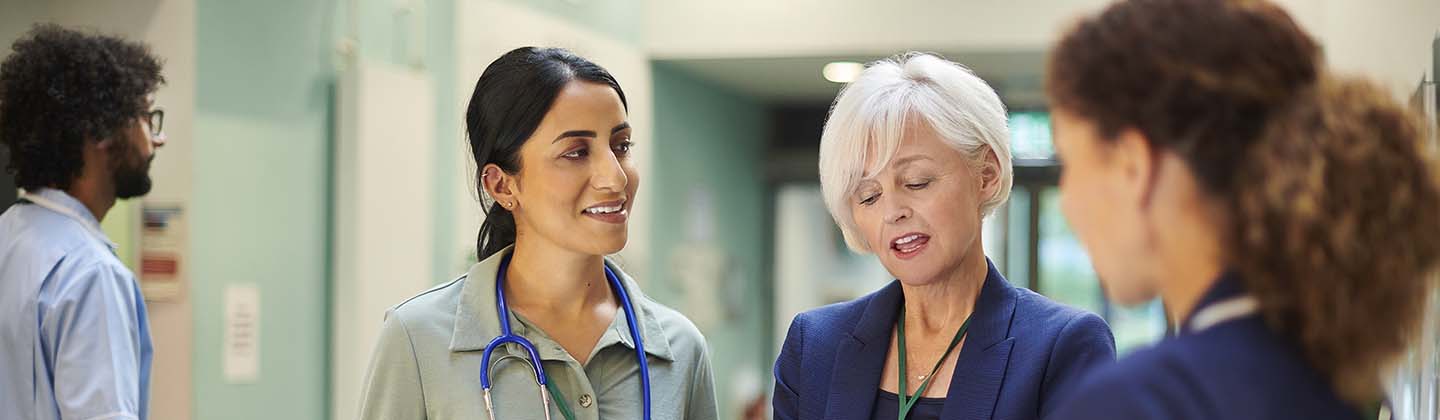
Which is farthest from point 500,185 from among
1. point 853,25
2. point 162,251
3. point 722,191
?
point 722,191

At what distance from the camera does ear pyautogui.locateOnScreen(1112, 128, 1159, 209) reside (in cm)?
105

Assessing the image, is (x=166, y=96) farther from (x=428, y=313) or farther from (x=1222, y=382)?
(x=1222, y=382)

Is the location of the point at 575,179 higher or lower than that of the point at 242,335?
higher

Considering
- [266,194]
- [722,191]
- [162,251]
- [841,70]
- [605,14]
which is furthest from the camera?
[722,191]

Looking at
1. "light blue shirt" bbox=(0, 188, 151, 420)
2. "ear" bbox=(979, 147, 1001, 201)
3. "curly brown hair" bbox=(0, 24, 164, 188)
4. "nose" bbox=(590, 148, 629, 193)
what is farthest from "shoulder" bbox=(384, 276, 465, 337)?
"curly brown hair" bbox=(0, 24, 164, 188)

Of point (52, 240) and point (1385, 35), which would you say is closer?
point (52, 240)

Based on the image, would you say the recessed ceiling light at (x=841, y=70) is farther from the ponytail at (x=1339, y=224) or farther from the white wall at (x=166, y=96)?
the ponytail at (x=1339, y=224)

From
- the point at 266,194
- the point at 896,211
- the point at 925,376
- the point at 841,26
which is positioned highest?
the point at 841,26

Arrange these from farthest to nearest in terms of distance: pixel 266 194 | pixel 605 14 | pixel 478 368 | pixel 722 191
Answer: pixel 722 191 → pixel 605 14 → pixel 266 194 → pixel 478 368

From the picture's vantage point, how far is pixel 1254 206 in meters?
0.99

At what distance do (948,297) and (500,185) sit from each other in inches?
27.1

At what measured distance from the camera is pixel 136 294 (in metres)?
3.10

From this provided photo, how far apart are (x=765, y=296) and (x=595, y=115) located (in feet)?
25.1

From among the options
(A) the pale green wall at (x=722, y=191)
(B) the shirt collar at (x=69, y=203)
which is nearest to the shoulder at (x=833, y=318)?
(B) the shirt collar at (x=69, y=203)
